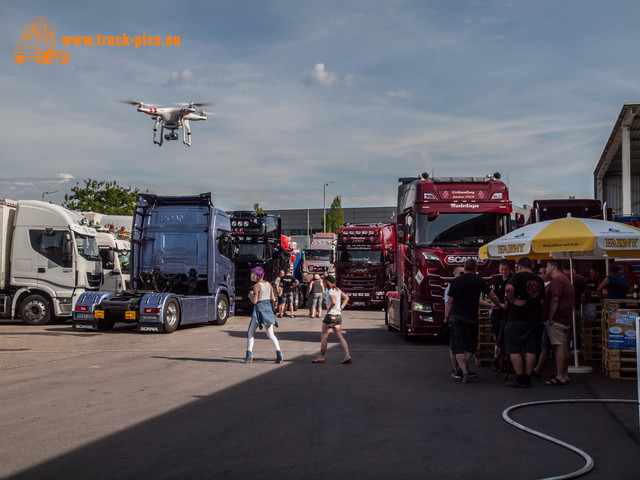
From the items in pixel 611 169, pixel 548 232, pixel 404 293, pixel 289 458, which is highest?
pixel 611 169

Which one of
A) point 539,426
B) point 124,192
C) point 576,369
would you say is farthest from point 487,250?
point 124,192

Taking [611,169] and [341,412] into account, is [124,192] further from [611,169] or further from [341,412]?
[341,412]

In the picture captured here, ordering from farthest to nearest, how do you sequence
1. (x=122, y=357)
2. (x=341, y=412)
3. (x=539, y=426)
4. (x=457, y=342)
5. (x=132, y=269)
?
(x=132, y=269)
(x=122, y=357)
(x=457, y=342)
(x=341, y=412)
(x=539, y=426)

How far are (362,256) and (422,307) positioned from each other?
54.0 feet

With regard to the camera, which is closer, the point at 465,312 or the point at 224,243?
the point at 465,312

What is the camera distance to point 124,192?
58844 millimetres

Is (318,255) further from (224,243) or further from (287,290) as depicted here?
(224,243)

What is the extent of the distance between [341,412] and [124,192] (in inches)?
2126

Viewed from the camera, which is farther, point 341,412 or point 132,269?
point 132,269

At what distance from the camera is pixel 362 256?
3203 centimetres

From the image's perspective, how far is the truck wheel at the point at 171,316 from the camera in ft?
61.7

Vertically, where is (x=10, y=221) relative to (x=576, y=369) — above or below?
above

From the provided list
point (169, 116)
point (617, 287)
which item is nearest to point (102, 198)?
point (169, 116)

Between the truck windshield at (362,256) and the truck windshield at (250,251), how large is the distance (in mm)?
5454
